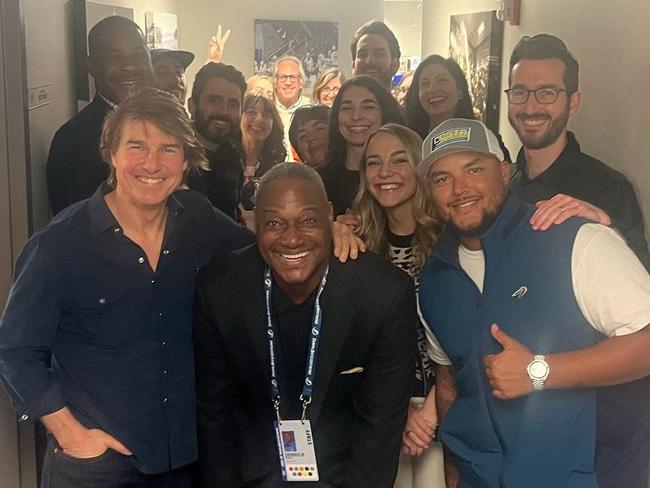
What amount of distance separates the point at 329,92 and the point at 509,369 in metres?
2.01

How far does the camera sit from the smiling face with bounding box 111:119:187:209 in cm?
171

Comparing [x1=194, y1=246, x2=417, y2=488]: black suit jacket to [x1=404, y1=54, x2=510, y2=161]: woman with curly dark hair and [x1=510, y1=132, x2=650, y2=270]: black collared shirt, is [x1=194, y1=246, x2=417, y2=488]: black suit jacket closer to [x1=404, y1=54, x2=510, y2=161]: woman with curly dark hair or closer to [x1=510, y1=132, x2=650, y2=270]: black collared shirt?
[x1=510, y1=132, x2=650, y2=270]: black collared shirt

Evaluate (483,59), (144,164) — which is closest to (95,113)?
(144,164)

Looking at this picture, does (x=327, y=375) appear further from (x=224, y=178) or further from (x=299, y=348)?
(x=224, y=178)

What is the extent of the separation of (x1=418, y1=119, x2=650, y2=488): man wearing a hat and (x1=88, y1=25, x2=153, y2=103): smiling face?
1.14 metres

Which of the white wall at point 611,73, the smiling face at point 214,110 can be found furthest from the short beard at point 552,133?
the smiling face at point 214,110

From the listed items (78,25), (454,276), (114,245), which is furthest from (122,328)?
(78,25)

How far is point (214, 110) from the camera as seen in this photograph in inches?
115

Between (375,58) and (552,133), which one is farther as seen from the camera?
(375,58)

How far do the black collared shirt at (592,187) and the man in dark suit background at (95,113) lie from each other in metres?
1.23

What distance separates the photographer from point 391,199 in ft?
7.19

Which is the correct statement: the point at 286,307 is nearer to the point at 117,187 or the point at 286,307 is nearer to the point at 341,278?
the point at 341,278

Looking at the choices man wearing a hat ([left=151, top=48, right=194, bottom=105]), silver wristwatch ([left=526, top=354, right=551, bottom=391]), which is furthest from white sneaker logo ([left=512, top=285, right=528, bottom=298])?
man wearing a hat ([left=151, top=48, right=194, bottom=105])

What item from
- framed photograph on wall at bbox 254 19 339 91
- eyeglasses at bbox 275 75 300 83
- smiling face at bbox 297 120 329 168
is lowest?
smiling face at bbox 297 120 329 168
